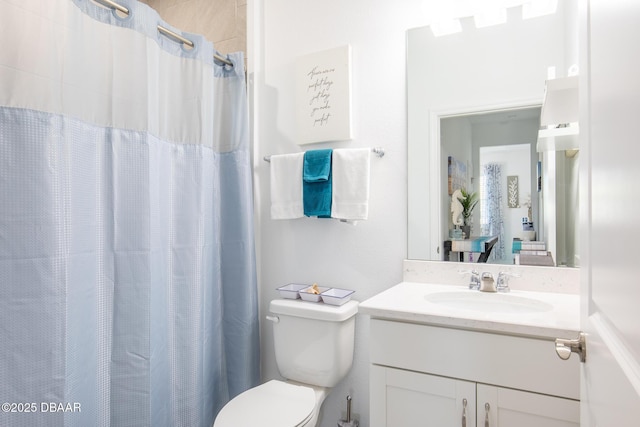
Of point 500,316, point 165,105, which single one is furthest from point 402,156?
point 165,105

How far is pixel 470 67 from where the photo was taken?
1.62 meters

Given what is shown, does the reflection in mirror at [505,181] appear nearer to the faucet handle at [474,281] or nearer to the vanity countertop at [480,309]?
the faucet handle at [474,281]

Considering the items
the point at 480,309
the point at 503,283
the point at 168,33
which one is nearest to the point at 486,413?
the point at 480,309

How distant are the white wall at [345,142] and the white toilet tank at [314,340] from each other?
0.54 ft

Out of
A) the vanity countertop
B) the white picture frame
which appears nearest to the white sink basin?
the vanity countertop

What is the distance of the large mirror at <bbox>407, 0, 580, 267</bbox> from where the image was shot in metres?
1.48

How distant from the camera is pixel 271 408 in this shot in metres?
1.41

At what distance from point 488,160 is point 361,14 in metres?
0.97

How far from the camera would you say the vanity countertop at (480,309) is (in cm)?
103

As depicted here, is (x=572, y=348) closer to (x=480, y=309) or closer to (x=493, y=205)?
(x=480, y=309)

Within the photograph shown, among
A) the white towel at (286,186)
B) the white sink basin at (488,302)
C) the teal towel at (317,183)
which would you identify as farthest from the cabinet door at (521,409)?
the white towel at (286,186)

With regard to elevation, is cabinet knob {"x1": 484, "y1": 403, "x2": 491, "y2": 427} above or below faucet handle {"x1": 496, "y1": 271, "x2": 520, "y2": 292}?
below

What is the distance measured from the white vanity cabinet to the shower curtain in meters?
0.86

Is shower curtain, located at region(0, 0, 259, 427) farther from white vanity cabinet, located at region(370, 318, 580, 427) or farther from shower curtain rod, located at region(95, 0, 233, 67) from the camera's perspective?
white vanity cabinet, located at region(370, 318, 580, 427)
